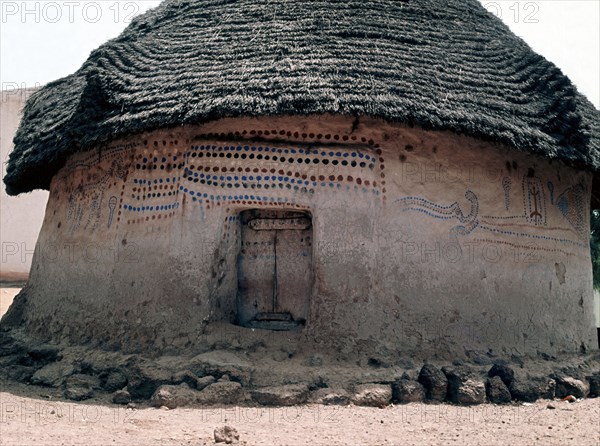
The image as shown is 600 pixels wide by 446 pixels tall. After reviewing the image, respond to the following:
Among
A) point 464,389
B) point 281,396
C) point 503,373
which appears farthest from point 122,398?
point 503,373

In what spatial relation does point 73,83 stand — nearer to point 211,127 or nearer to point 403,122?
point 211,127

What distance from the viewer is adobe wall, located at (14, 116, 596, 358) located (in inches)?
265

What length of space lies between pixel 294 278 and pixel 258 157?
126 cm

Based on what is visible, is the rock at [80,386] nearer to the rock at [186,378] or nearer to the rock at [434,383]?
the rock at [186,378]

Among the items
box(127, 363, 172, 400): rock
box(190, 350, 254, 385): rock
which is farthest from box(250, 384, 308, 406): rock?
box(127, 363, 172, 400): rock

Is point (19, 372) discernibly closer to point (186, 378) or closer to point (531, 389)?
point (186, 378)

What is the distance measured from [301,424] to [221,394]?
0.90 meters

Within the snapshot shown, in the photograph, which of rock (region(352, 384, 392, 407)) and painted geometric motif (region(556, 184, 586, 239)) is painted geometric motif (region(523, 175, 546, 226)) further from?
rock (region(352, 384, 392, 407))

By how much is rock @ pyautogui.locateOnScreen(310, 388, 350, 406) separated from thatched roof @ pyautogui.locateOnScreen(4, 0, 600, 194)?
98.9 inches

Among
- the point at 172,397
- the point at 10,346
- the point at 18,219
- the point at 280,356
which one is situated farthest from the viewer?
the point at 18,219

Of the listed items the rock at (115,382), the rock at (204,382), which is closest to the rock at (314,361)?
the rock at (204,382)

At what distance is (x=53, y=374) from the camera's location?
687cm

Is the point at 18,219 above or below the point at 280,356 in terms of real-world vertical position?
above

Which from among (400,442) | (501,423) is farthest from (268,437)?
(501,423)
